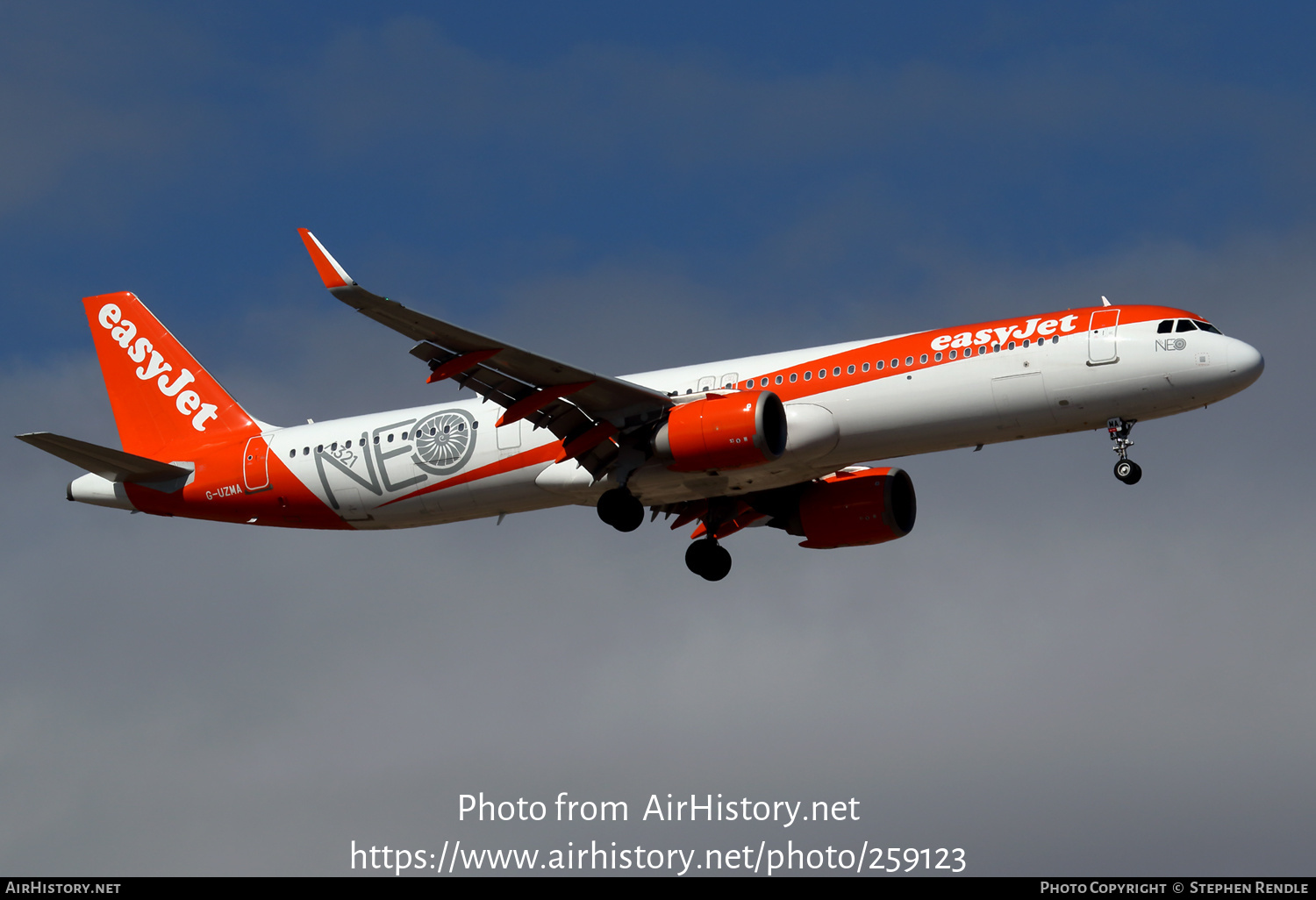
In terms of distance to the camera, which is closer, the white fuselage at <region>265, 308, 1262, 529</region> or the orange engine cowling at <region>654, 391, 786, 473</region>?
the white fuselage at <region>265, 308, 1262, 529</region>

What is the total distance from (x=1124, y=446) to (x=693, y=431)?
9.61m

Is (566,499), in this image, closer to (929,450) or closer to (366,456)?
(366,456)

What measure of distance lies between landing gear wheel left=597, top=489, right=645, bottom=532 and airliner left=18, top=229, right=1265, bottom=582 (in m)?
0.04

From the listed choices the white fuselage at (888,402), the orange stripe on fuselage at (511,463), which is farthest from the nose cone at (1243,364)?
the orange stripe on fuselage at (511,463)

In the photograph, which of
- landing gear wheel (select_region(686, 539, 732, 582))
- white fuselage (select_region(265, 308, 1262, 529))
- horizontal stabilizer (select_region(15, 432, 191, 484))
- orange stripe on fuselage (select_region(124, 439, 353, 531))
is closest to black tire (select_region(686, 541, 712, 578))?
landing gear wheel (select_region(686, 539, 732, 582))

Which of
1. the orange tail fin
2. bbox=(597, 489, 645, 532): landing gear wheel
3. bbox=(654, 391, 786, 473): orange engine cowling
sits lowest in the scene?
bbox=(597, 489, 645, 532): landing gear wheel

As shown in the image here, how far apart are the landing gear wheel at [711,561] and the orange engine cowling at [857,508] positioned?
2360 mm

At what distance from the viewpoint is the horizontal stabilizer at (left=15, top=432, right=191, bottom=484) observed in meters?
38.7

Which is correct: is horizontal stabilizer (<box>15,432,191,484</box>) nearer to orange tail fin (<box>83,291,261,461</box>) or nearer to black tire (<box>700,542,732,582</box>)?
orange tail fin (<box>83,291,261,461</box>)

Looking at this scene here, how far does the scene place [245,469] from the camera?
139ft

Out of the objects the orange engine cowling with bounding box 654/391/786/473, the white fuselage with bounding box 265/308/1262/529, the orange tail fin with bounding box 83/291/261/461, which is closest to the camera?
the white fuselage with bounding box 265/308/1262/529

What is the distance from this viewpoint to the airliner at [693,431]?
34531 mm

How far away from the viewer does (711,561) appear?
42.7 meters

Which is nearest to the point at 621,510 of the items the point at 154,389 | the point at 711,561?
the point at 711,561
